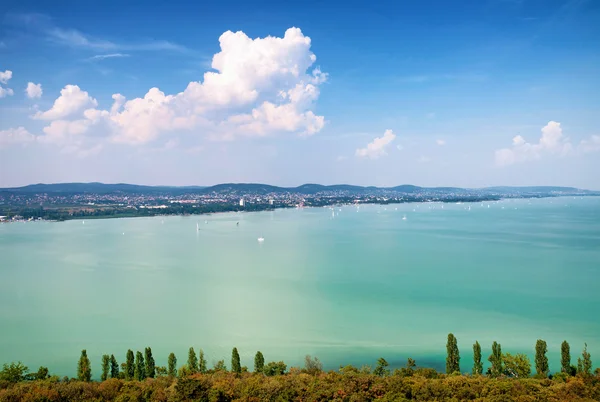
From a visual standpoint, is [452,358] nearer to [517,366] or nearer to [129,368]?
[517,366]

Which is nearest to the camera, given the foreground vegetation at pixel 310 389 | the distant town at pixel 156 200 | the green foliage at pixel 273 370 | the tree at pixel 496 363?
the foreground vegetation at pixel 310 389

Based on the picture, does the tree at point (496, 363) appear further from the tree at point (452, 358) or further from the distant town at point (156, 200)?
the distant town at point (156, 200)

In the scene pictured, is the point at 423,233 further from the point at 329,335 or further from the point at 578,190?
the point at 578,190

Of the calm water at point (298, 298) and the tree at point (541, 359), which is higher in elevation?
Answer: the tree at point (541, 359)

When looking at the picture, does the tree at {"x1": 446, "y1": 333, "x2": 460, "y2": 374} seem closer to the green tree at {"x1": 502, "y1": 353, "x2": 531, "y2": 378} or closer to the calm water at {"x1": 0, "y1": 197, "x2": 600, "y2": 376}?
the green tree at {"x1": 502, "y1": 353, "x2": 531, "y2": 378}

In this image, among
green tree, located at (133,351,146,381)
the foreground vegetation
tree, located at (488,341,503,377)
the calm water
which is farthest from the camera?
the calm water

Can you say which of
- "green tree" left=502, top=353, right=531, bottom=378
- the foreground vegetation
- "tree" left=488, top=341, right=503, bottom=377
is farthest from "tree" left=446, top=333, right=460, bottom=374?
"green tree" left=502, top=353, right=531, bottom=378

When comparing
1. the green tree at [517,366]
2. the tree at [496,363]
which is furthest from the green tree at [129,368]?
the green tree at [517,366]
